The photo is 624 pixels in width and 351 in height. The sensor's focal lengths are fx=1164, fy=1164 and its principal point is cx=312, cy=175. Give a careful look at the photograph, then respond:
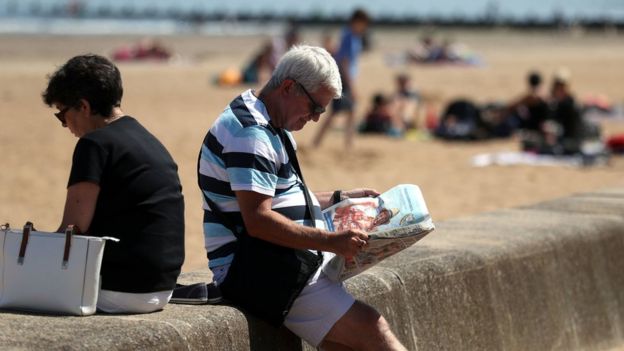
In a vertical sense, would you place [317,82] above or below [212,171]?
above

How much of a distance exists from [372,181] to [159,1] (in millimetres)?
126788

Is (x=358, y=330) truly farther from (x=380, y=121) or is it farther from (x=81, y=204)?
(x=380, y=121)

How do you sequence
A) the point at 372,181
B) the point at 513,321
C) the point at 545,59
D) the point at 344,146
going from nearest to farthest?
the point at 513,321
the point at 372,181
the point at 344,146
the point at 545,59

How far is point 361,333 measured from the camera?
3.75 metres

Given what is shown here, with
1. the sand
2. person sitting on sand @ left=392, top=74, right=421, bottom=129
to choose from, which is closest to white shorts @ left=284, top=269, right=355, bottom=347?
the sand

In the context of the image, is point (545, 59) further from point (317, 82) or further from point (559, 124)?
point (317, 82)

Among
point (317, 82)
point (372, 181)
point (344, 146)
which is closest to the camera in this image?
point (317, 82)

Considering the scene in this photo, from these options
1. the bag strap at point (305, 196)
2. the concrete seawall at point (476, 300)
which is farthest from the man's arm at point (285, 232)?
the concrete seawall at point (476, 300)

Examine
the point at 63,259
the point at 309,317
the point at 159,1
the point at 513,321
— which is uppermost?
the point at 63,259

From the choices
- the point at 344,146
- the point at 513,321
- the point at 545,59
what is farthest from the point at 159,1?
the point at 513,321

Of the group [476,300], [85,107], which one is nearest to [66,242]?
[85,107]

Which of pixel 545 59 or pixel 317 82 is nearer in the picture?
pixel 317 82

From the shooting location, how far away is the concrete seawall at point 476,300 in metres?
3.46

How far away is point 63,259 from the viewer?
3494 millimetres
